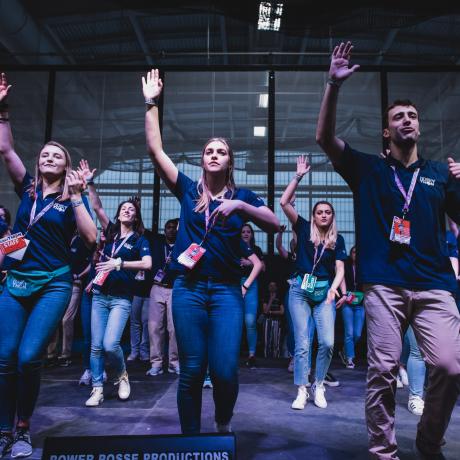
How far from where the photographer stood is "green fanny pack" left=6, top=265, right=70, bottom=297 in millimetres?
2318

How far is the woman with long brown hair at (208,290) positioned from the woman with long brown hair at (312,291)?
4.81 feet

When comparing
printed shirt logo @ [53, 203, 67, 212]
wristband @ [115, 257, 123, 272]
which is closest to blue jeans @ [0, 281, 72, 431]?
printed shirt logo @ [53, 203, 67, 212]

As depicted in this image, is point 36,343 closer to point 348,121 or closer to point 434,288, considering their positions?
point 434,288

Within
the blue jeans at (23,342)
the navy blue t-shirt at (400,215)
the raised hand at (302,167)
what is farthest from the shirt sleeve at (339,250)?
the blue jeans at (23,342)

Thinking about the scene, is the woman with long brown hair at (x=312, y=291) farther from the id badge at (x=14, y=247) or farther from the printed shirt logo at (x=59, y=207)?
the id badge at (x=14, y=247)

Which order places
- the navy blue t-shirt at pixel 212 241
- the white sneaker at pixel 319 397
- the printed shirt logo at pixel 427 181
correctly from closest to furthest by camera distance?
the navy blue t-shirt at pixel 212 241 → the printed shirt logo at pixel 427 181 → the white sneaker at pixel 319 397

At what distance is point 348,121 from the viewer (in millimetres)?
7270

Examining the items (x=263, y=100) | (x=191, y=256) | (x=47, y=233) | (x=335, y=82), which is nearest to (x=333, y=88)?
(x=335, y=82)

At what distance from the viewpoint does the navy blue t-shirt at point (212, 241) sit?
2.04m

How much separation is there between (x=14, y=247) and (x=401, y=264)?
198cm

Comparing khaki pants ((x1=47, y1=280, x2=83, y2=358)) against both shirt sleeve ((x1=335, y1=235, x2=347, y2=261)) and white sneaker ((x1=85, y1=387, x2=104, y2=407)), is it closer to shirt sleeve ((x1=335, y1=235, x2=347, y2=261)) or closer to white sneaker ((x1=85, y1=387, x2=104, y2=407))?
white sneaker ((x1=85, y1=387, x2=104, y2=407))

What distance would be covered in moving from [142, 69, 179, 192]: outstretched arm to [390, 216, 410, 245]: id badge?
3.64ft

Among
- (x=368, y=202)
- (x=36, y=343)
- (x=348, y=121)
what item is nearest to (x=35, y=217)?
(x=36, y=343)

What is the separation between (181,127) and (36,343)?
18.2 feet
